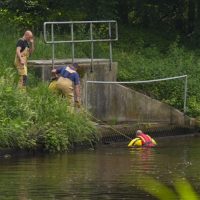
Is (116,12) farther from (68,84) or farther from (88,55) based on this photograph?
(68,84)

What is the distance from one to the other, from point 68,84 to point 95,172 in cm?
614

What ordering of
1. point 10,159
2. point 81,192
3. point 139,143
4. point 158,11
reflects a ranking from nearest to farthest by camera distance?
point 81,192, point 10,159, point 139,143, point 158,11

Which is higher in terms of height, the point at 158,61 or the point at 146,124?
the point at 158,61

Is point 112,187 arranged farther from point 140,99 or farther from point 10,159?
point 140,99

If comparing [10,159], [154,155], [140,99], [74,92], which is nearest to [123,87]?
[140,99]

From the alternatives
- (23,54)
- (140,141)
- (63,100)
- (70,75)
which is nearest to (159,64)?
(70,75)

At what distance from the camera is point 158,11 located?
3045cm

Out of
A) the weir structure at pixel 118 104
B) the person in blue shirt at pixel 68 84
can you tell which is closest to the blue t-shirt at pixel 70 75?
the person in blue shirt at pixel 68 84

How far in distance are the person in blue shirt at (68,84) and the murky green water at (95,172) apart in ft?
5.35

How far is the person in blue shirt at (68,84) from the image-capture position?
19.5 metres

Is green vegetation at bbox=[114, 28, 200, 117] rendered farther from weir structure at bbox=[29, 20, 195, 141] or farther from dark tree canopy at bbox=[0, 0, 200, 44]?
dark tree canopy at bbox=[0, 0, 200, 44]

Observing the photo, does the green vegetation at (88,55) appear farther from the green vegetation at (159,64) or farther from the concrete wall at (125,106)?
the concrete wall at (125,106)

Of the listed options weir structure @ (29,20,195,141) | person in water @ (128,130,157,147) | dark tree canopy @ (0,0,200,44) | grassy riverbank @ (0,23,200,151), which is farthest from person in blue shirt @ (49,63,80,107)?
dark tree canopy @ (0,0,200,44)

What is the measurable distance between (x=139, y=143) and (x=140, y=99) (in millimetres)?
4060
